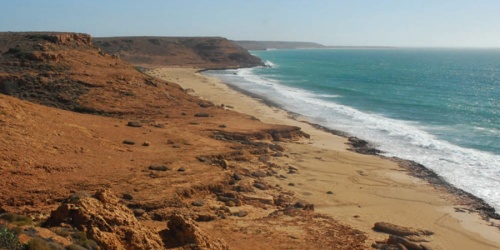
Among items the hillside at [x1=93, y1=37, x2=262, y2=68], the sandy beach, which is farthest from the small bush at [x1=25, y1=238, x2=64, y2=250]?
the hillside at [x1=93, y1=37, x2=262, y2=68]

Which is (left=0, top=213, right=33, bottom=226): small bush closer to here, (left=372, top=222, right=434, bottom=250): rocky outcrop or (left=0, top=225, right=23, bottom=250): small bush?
(left=0, top=225, right=23, bottom=250): small bush

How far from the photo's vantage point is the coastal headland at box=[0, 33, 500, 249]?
12.7m

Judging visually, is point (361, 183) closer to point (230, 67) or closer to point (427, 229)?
point (427, 229)

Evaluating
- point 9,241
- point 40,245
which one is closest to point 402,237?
point 40,245

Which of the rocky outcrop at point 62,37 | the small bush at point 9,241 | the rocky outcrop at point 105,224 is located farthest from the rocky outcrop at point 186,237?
the rocky outcrop at point 62,37

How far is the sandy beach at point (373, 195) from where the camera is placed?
17.7m

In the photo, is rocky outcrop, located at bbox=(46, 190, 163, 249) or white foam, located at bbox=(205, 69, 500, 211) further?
white foam, located at bbox=(205, 69, 500, 211)

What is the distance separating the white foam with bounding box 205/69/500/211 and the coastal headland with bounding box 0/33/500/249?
2.24 m

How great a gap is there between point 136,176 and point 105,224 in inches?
266

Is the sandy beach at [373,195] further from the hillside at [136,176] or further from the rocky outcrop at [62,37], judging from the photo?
the rocky outcrop at [62,37]

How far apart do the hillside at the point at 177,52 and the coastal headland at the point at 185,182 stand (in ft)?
224

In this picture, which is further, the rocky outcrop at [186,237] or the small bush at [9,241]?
the rocky outcrop at [186,237]

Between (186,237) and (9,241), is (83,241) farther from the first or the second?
(186,237)

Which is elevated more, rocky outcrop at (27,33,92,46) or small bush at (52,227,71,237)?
rocky outcrop at (27,33,92,46)
